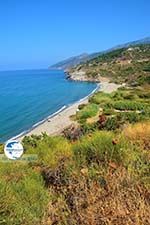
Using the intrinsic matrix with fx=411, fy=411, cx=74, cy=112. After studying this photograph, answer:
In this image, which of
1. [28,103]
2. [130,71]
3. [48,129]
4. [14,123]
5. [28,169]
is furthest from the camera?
[130,71]

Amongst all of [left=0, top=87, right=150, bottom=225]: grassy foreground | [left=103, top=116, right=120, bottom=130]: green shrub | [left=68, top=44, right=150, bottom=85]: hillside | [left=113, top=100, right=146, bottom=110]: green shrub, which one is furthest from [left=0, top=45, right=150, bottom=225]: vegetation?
[left=68, top=44, right=150, bottom=85]: hillside

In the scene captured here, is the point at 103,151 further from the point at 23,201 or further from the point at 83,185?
the point at 23,201

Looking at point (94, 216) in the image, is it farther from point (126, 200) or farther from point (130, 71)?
point (130, 71)

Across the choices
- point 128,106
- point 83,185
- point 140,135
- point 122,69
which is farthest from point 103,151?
point 122,69

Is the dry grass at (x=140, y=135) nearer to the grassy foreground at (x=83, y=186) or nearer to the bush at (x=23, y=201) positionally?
the grassy foreground at (x=83, y=186)

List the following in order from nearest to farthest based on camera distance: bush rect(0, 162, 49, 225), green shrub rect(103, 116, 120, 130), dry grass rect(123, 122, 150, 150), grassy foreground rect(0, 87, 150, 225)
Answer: grassy foreground rect(0, 87, 150, 225) < bush rect(0, 162, 49, 225) < dry grass rect(123, 122, 150, 150) < green shrub rect(103, 116, 120, 130)

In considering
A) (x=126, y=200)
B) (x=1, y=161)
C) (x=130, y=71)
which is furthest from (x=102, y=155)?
(x=130, y=71)

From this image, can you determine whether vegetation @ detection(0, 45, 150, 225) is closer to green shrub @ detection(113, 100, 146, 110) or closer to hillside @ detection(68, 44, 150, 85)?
green shrub @ detection(113, 100, 146, 110)

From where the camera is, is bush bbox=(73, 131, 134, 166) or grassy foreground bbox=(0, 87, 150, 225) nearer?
grassy foreground bbox=(0, 87, 150, 225)

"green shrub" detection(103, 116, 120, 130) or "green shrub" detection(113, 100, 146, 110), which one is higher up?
"green shrub" detection(103, 116, 120, 130)

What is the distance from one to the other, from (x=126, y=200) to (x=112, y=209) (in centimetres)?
28

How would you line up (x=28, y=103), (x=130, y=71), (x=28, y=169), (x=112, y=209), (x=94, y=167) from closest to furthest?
(x=112, y=209), (x=94, y=167), (x=28, y=169), (x=28, y=103), (x=130, y=71)

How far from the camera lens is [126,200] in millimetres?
4875

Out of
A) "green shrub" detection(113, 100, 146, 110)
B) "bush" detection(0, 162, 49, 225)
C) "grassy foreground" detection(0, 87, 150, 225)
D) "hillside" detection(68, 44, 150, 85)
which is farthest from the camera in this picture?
"hillside" detection(68, 44, 150, 85)
